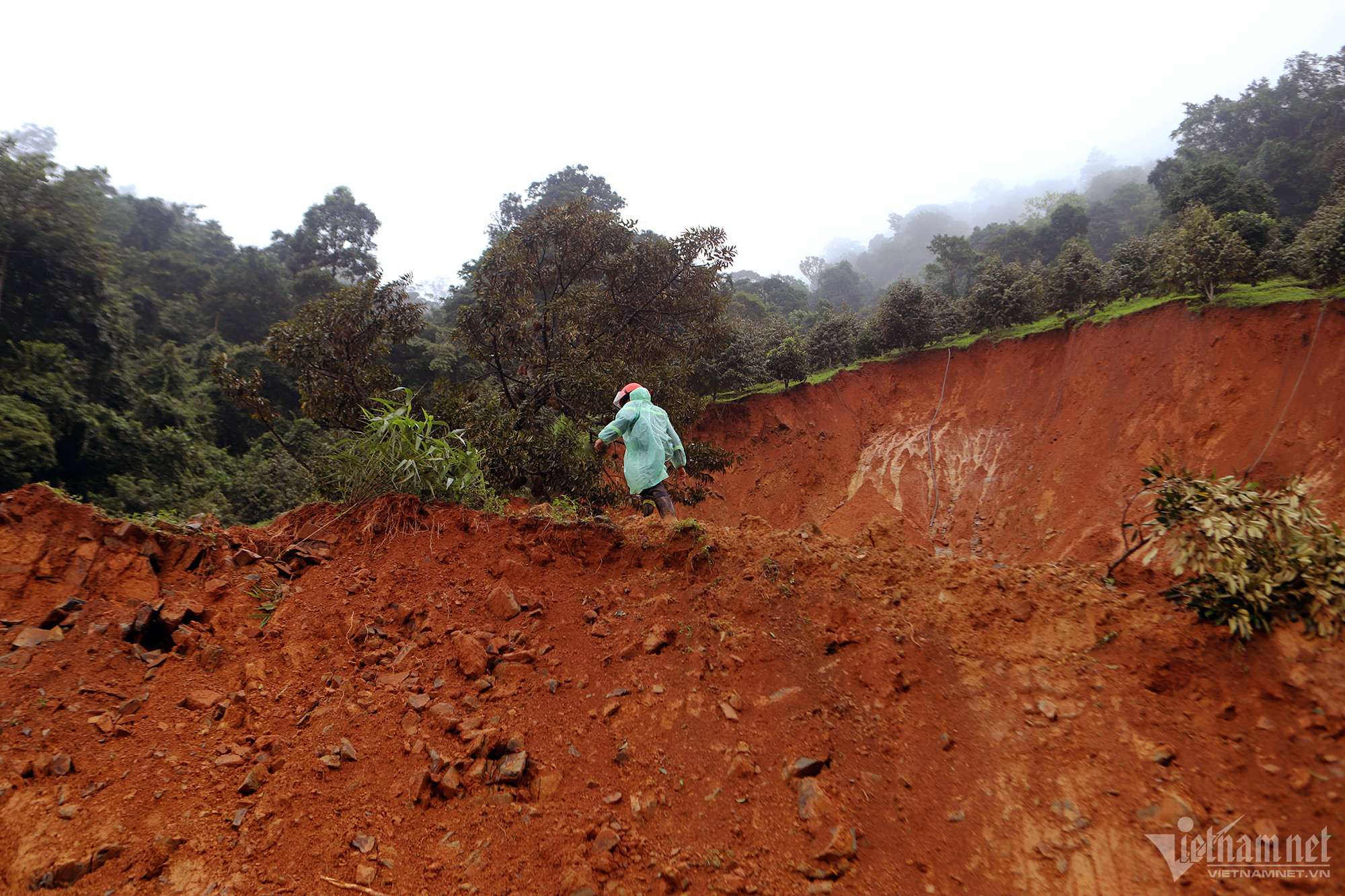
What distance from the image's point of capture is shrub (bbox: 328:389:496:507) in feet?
14.0

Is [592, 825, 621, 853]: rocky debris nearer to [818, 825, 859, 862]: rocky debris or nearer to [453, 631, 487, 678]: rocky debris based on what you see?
[818, 825, 859, 862]: rocky debris

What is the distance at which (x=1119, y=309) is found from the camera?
12906mm

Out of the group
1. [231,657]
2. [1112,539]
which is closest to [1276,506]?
[231,657]

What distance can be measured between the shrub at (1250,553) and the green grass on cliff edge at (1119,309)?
38.0 ft

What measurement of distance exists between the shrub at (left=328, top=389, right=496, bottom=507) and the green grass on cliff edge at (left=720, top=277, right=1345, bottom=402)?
13264 mm

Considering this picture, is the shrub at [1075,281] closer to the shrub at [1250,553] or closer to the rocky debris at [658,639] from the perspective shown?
the shrub at [1250,553]

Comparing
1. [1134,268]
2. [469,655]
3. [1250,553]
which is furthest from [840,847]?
[1134,268]

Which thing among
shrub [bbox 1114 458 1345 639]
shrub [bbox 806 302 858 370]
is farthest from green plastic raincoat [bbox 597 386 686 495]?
shrub [bbox 806 302 858 370]

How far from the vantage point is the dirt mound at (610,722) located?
6.67 feet

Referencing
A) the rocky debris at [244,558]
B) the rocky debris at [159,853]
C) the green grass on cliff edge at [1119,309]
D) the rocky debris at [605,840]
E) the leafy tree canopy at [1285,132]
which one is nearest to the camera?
the rocky debris at [159,853]

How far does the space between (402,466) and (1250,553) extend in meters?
5.05

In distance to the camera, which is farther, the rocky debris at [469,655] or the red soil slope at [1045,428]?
the red soil slope at [1045,428]

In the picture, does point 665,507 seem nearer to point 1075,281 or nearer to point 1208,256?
point 1208,256

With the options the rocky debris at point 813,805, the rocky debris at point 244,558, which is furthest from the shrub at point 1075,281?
the rocky debris at point 244,558
